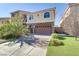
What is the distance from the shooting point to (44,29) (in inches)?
161

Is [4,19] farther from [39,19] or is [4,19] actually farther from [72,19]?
[72,19]

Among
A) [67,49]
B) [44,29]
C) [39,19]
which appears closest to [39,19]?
[39,19]

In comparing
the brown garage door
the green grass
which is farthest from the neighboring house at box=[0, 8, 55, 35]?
the green grass

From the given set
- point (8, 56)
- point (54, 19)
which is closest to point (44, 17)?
point (54, 19)

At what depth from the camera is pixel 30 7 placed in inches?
158

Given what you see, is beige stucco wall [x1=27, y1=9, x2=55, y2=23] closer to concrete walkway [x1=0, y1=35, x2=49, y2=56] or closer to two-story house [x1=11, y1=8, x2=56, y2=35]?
two-story house [x1=11, y1=8, x2=56, y2=35]

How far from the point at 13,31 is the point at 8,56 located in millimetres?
390

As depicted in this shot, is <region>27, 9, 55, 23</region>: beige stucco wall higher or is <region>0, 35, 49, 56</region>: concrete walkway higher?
<region>27, 9, 55, 23</region>: beige stucco wall

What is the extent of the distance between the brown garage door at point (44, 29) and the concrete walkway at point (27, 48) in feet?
0.25

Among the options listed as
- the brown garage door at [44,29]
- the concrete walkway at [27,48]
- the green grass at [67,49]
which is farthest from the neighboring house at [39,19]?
the green grass at [67,49]

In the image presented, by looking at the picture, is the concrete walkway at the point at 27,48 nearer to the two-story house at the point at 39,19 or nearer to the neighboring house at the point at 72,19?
the two-story house at the point at 39,19

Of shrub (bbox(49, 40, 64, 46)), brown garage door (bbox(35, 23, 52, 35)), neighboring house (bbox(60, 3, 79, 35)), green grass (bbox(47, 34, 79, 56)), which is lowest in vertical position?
green grass (bbox(47, 34, 79, 56))

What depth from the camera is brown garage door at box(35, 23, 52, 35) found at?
406cm

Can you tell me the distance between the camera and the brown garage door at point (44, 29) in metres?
4.06
